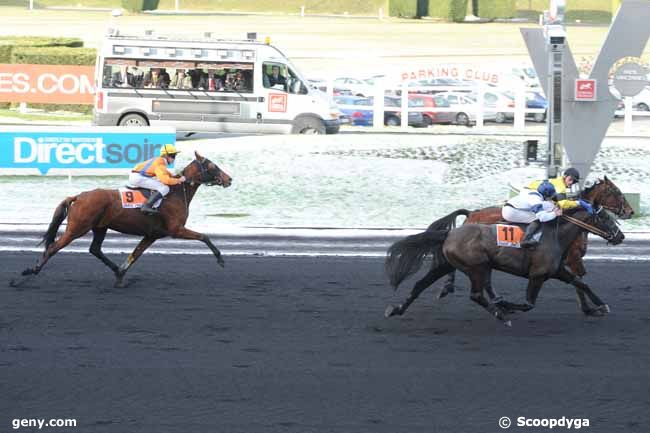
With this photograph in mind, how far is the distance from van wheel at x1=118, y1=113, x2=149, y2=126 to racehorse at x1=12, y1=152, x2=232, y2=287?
16473mm

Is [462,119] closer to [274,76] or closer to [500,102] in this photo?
[500,102]

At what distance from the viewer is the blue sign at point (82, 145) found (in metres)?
23.8

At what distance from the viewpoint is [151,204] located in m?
14.2

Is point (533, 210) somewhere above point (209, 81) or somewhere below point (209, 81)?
below

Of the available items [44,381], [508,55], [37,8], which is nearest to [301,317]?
[44,381]

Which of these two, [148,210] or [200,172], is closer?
[148,210]

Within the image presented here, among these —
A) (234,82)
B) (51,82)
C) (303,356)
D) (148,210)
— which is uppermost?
(234,82)

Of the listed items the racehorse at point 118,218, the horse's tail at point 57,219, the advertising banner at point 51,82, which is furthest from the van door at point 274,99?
the horse's tail at point 57,219

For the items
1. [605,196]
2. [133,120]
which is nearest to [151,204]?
[605,196]

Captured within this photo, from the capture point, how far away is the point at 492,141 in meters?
27.6

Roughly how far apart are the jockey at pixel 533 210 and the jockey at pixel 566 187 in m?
0.22

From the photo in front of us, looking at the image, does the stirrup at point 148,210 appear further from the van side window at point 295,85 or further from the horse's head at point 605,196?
the van side window at point 295,85

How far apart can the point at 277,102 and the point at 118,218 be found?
17.4m

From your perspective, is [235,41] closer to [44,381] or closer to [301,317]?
[301,317]
